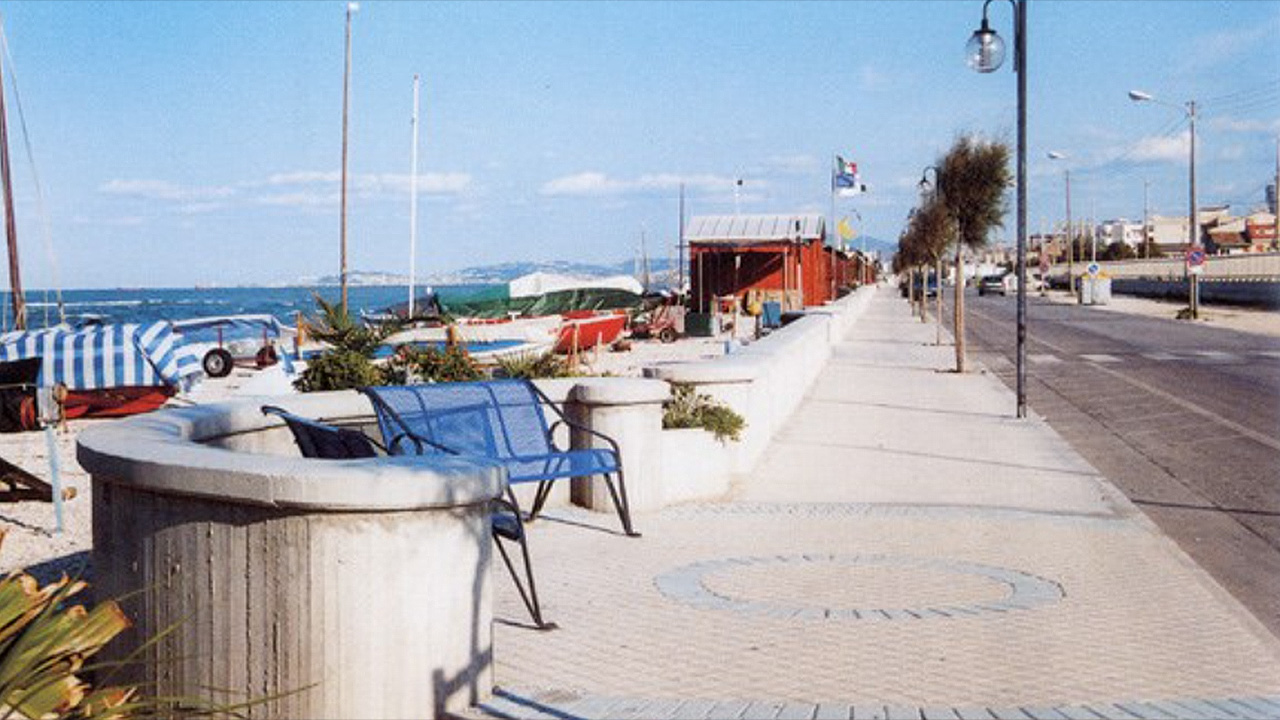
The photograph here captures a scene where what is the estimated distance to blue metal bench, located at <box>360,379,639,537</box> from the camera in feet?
23.7

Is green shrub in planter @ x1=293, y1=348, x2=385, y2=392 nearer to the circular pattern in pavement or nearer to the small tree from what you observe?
the circular pattern in pavement

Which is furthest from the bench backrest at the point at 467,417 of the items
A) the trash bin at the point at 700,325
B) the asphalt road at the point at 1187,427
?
the trash bin at the point at 700,325

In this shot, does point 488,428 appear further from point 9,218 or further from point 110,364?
point 9,218

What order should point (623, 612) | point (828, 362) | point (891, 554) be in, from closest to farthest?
point (623, 612), point (891, 554), point (828, 362)

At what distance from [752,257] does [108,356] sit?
33.0 metres

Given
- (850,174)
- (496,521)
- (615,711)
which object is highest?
(850,174)

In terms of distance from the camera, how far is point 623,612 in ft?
20.5

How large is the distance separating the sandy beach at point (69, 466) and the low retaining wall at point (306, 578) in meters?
2.73

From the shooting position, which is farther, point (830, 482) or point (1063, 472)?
point (1063, 472)

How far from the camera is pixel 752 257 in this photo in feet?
165

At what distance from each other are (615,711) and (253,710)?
124 cm

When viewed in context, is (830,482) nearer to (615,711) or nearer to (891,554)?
(891,554)

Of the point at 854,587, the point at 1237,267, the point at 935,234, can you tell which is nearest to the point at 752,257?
the point at 935,234

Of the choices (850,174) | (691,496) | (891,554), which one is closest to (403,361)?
(691,496)
